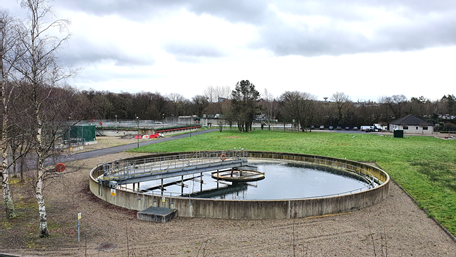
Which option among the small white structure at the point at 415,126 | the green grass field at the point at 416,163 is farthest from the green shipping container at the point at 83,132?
the small white structure at the point at 415,126

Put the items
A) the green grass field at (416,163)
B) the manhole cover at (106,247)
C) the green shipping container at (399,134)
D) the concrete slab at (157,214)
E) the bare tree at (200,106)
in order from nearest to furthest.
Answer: the manhole cover at (106,247), the concrete slab at (157,214), the green grass field at (416,163), the green shipping container at (399,134), the bare tree at (200,106)

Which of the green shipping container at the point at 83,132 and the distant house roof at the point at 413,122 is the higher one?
the distant house roof at the point at 413,122

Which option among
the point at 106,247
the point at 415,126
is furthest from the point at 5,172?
the point at 415,126

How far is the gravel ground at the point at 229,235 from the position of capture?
42.2ft

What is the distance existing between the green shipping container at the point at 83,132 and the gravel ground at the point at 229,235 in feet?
112

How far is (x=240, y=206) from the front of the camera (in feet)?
56.3

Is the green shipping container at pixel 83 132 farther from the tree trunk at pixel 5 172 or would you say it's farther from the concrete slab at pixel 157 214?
the concrete slab at pixel 157 214

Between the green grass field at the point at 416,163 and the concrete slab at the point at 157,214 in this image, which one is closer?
the concrete slab at the point at 157,214

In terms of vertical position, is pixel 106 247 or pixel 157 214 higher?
pixel 157 214

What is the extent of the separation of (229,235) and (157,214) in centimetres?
440

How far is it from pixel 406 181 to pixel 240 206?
693 inches

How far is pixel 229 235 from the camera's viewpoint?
576 inches

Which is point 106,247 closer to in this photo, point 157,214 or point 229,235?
point 157,214

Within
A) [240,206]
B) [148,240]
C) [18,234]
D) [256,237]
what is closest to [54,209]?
[18,234]
